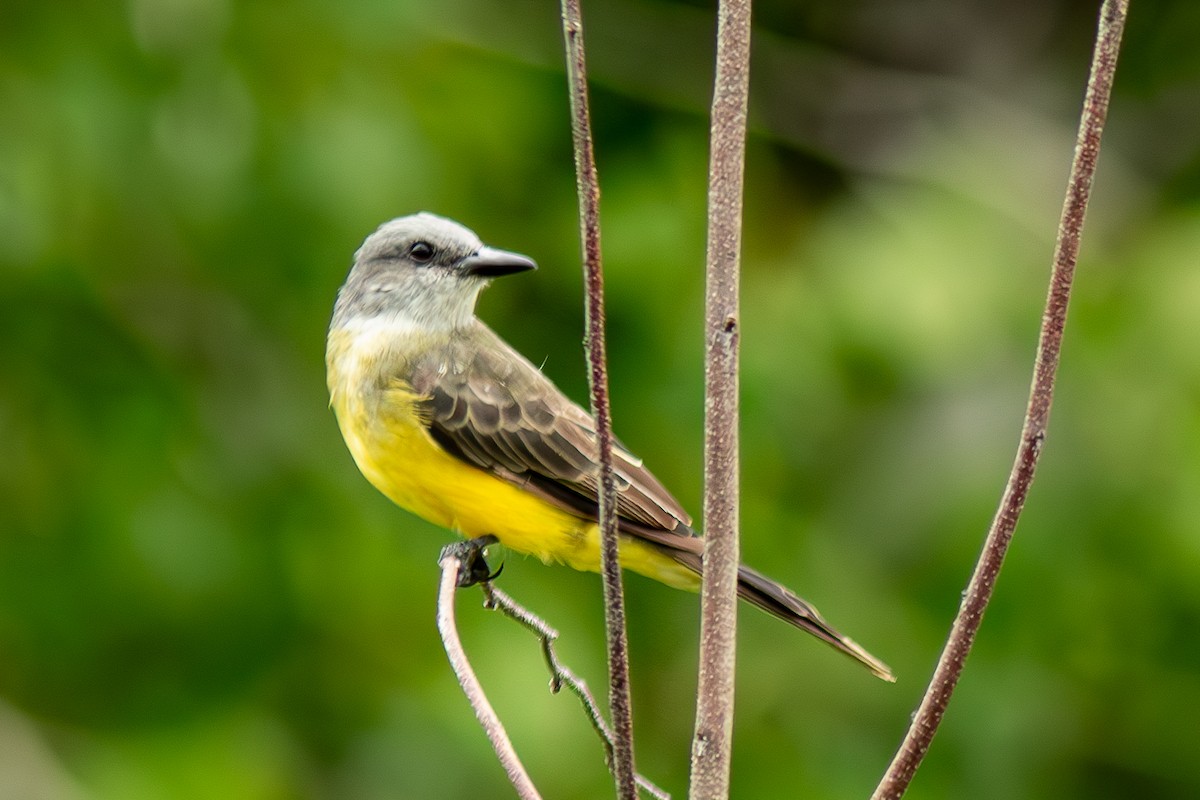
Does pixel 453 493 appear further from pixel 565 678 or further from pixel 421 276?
pixel 565 678

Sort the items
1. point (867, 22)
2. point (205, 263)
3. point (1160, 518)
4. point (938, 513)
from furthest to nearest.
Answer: point (867, 22) < point (205, 263) < point (938, 513) < point (1160, 518)

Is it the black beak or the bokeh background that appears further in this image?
the bokeh background

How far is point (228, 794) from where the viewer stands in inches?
165

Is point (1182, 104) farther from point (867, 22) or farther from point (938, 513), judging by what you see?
point (938, 513)

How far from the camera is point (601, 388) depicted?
1583 mm

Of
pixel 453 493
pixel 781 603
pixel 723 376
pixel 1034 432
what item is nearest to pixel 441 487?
pixel 453 493

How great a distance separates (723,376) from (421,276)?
8.23 ft

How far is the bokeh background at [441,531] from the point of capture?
13.9 ft

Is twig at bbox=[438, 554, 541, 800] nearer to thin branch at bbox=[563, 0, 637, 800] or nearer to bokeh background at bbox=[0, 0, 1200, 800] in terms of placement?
thin branch at bbox=[563, 0, 637, 800]

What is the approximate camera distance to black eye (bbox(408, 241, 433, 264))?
13.4 feet

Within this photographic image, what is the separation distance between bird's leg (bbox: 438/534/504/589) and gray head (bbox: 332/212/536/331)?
695 mm

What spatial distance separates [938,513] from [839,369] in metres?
0.53

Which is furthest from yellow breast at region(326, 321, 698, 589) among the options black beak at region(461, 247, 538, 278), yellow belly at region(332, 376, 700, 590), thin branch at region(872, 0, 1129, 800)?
thin branch at region(872, 0, 1129, 800)

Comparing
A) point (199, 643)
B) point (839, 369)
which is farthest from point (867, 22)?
point (199, 643)
